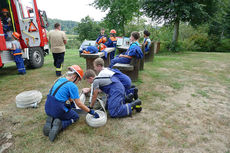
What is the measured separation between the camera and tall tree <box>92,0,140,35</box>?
11.6 metres

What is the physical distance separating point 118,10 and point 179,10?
15.6ft

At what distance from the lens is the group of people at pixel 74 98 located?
232 cm

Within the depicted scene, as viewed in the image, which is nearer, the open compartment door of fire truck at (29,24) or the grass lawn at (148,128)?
the grass lawn at (148,128)

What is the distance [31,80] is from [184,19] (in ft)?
41.4

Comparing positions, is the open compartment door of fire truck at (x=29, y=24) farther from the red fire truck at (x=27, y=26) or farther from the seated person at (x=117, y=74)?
the seated person at (x=117, y=74)

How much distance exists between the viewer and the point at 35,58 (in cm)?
671

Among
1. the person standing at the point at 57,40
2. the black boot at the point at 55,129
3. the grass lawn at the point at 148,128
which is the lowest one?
the grass lawn at the point at 148,128

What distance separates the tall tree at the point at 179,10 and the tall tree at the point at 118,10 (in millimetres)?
1543

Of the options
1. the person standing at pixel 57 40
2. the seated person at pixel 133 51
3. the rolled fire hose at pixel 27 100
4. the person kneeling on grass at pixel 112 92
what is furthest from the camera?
the person standing at pixel 57 40

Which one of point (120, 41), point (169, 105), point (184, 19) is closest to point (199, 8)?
point (184, 19)

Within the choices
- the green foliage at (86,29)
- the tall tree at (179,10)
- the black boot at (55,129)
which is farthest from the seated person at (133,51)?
the green foliage at (86,29)

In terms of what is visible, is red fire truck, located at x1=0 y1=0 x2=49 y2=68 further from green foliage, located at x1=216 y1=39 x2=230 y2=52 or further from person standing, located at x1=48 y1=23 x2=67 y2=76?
green foliage, located at x1=216 y1=39 x2=230 y2=52

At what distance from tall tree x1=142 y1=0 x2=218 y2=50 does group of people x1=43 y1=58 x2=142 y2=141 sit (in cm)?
1080

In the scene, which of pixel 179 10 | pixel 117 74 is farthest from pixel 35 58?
pixel 179 10
